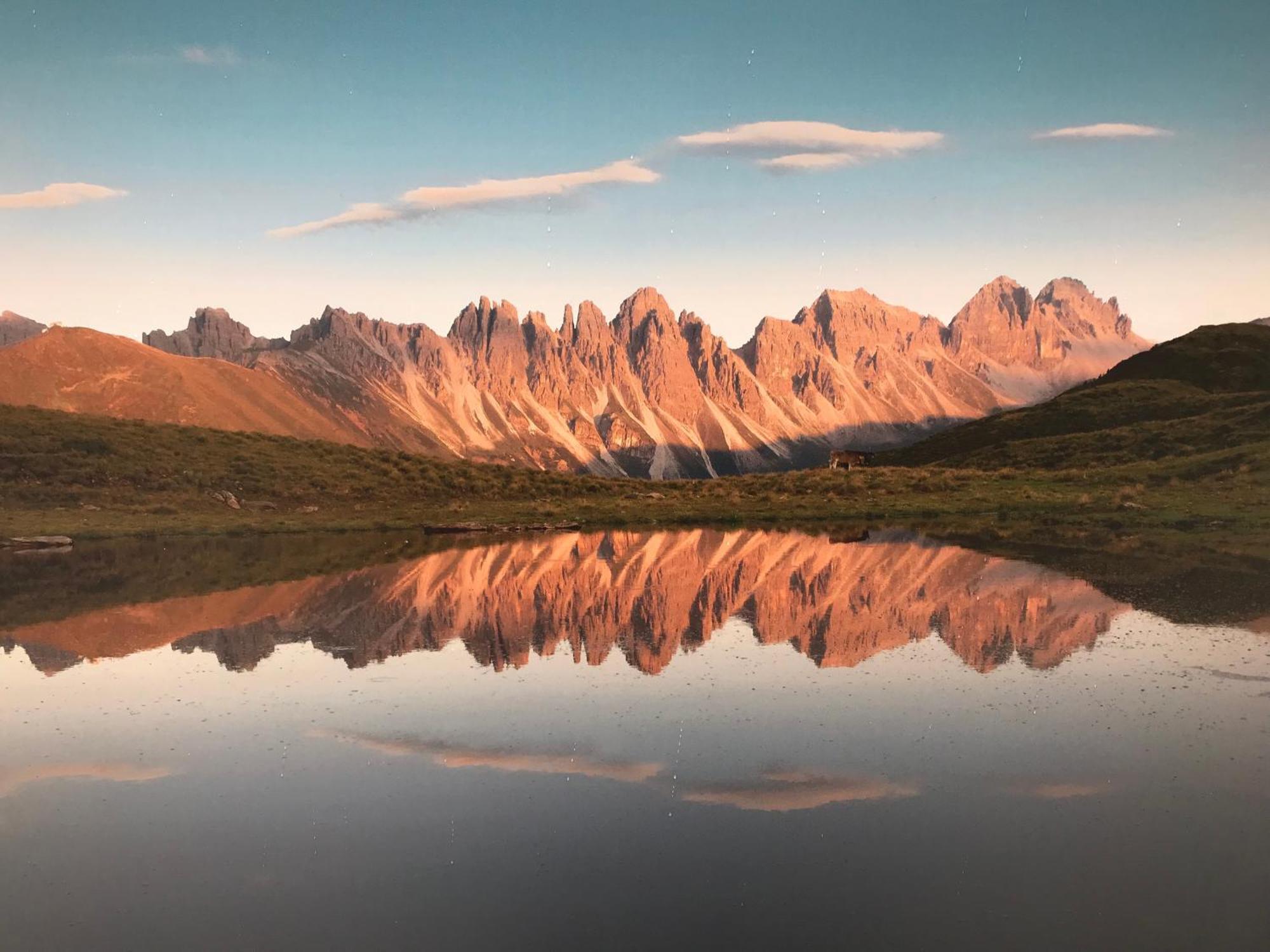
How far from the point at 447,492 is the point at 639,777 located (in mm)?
72505

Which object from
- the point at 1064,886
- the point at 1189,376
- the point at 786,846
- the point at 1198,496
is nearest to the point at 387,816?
the point at 786,846

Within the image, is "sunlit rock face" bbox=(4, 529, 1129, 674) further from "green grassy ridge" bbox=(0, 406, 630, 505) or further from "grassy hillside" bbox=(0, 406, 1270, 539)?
"green grassy ridge" bbox=(0, 406, 630, 505)

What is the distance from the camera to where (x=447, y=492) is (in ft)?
287

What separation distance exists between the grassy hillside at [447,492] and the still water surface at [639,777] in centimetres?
Result: 3320

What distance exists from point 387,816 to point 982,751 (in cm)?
1050

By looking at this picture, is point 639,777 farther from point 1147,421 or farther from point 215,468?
point 1147,421

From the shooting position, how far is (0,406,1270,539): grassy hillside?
65125 mm

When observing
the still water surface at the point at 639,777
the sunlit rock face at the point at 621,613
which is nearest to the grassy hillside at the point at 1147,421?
the sunlit rock face at the point at 621,613

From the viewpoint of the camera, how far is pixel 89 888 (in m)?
13.1

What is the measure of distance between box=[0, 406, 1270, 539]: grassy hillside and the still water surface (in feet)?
109

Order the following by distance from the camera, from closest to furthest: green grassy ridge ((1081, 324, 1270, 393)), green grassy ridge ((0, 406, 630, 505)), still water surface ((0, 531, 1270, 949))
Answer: still water surface ((0, 531, 1270, 949))
green grassy ridge ((0, 406, 630, 505))
green grassy ridge ((1081, 324, 1270, 393))

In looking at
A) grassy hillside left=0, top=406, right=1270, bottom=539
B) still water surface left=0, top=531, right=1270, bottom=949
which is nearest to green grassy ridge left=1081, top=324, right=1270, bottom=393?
grassy hillside left=0, top=406, right=1270, bottom=539

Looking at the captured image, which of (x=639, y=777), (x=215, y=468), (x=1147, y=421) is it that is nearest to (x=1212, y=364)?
(x=1147, y=421)

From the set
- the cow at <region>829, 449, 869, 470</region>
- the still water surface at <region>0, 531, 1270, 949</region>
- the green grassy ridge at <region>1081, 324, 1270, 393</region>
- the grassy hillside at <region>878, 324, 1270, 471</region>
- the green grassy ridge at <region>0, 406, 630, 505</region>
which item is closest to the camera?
the still water surface at <region>0, 531, 1270, 949</region>
